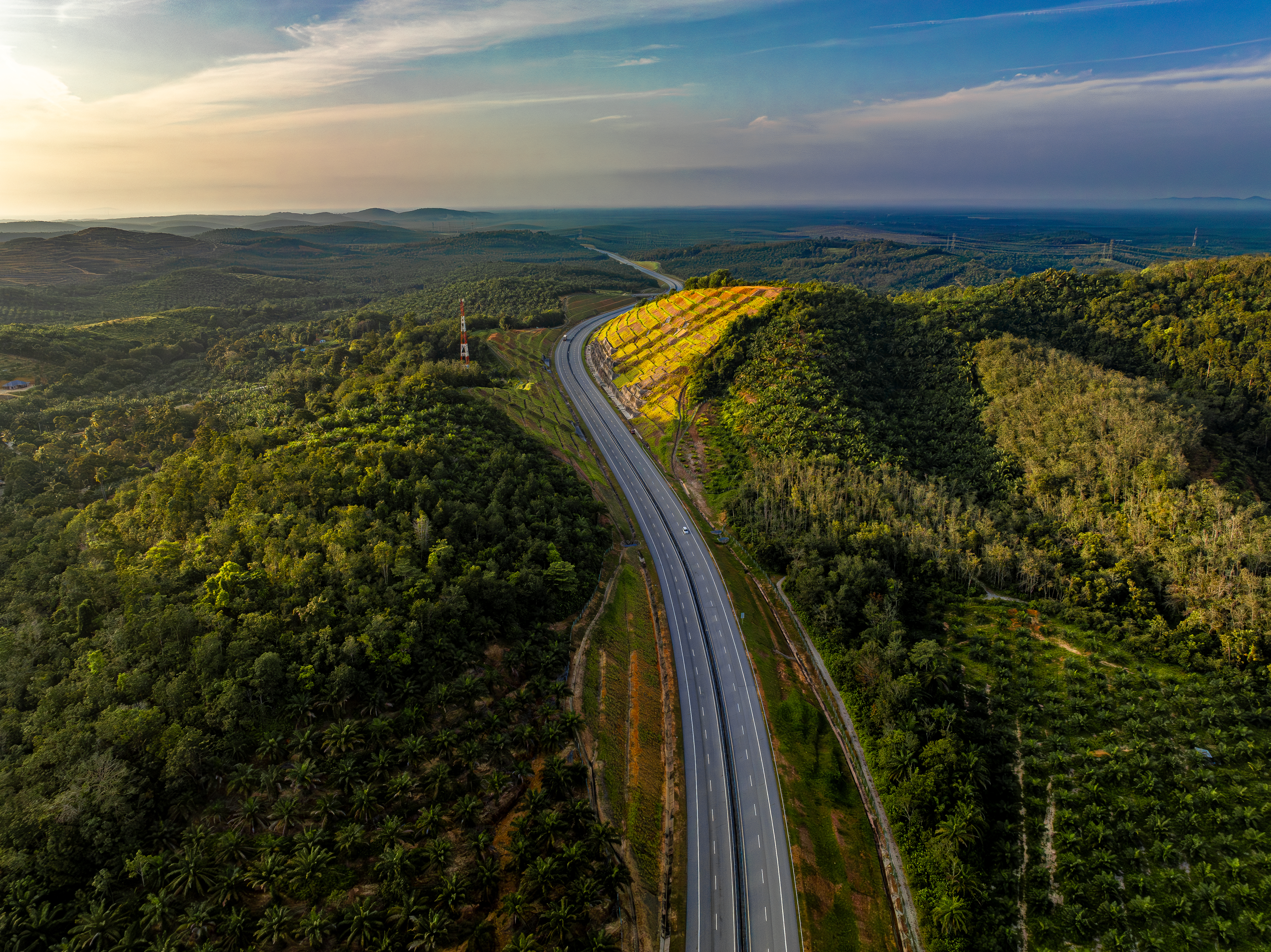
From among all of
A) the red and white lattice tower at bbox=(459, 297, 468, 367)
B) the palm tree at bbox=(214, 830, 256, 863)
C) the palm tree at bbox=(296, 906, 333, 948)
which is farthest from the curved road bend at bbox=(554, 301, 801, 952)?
the red and white lattice tower at bbox=(459, 297, 468, 367)

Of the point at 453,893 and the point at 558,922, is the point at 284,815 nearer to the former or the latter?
the point at 453,893

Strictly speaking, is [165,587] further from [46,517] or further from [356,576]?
[46,517]

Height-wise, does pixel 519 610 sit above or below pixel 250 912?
above

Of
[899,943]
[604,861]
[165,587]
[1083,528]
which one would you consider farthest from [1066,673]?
[165,587]

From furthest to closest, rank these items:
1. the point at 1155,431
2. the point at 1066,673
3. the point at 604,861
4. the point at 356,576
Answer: the point at 1155,431 → the point at 1066,673 → the point at 356,576 → the point at 604,861

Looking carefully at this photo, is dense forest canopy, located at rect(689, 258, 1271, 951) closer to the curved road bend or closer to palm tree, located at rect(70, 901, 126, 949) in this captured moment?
the curved road bend

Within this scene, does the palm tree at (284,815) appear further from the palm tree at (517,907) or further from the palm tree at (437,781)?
the palm tree at (517,907)

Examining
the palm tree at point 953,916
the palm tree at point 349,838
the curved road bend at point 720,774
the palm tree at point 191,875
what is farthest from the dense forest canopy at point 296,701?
the palm tree at point 953,916
